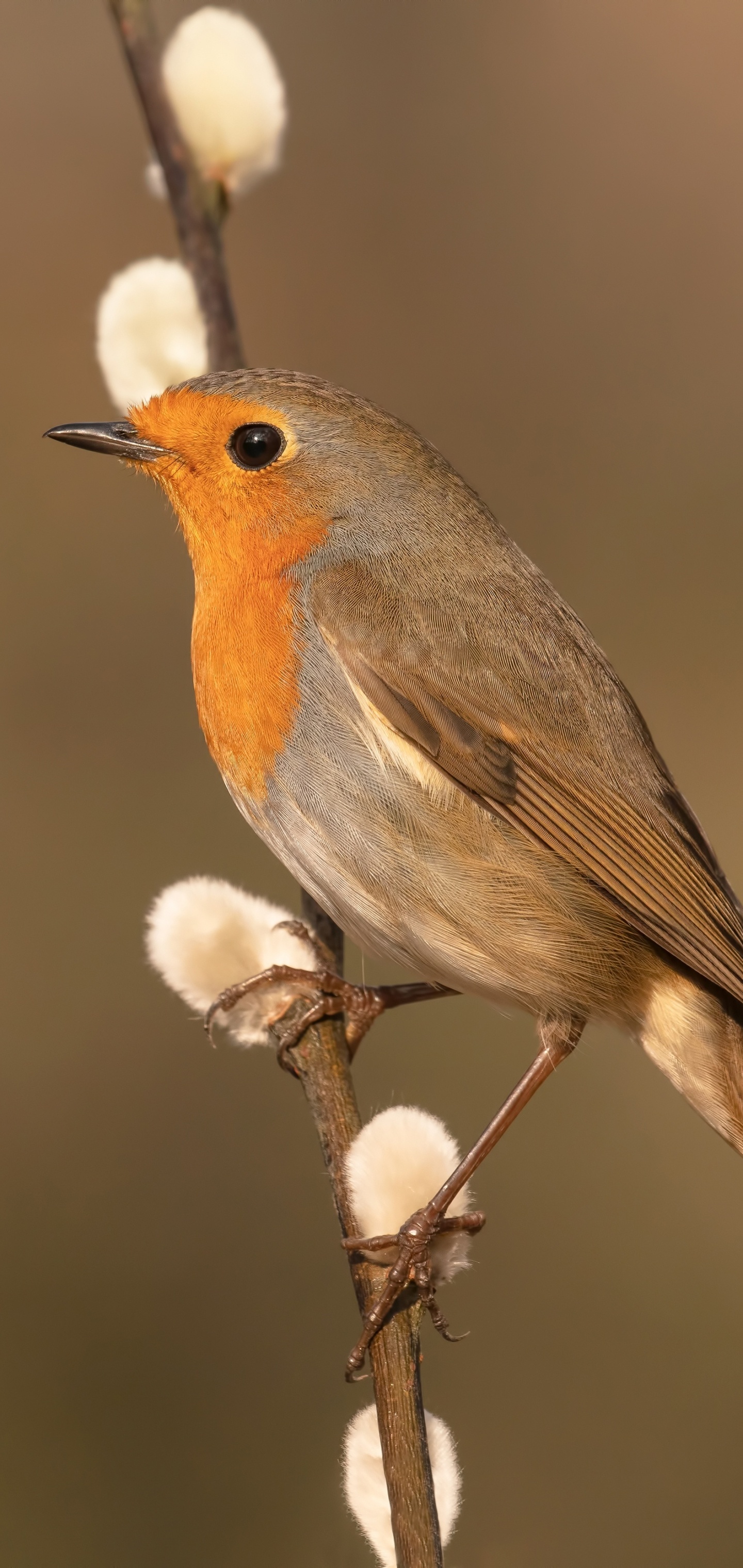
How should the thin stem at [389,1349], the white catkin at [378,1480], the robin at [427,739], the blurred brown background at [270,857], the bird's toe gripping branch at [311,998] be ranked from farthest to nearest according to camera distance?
the blurred brown background at [270,857], the bird's toe gripping branch at [311,998], the robin at [427,739], the white catkin at [378,1480], the thin stem at [389,1349]

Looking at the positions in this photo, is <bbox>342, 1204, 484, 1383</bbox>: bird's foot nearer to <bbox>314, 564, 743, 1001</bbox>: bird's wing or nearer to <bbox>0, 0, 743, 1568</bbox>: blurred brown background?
<bbox>0, 0, 743, 1568</bbox>: blurred brown background

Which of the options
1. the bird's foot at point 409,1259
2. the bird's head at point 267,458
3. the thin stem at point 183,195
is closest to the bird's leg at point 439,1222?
the bird's foot at point 409,1259

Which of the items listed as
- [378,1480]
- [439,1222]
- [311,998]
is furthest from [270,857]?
[378,1480]

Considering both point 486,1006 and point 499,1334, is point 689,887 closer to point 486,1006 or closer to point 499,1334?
point 499,1334

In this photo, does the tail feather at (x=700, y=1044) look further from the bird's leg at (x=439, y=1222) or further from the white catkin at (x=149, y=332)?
the white catkin at (x=149, y=332)

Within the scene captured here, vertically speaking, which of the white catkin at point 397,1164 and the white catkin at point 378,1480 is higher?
the white catkin at point 397,1164

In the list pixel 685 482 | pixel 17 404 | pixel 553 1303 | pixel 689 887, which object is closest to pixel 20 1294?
pixel 553 1303

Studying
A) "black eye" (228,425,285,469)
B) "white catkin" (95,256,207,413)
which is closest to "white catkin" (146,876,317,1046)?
"black eye" (228,425,285,469)
